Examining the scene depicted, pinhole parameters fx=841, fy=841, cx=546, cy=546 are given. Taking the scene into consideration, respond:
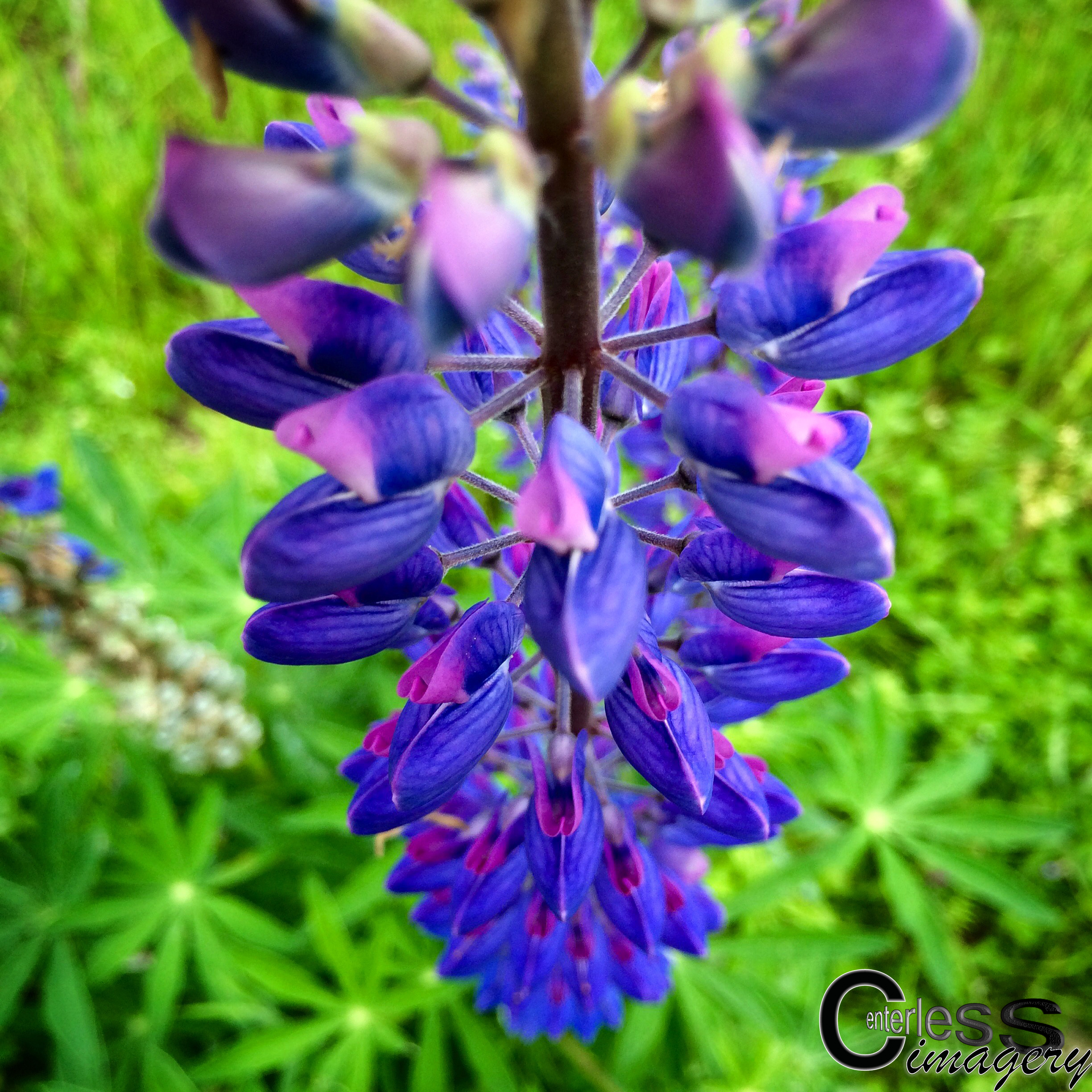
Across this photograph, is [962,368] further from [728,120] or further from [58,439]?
[58,439]

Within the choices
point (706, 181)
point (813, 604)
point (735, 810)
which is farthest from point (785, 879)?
point (706, 181)

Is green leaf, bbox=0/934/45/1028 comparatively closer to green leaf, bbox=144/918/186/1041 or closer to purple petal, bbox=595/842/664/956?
green leaf, bbox=144/918/186/1041

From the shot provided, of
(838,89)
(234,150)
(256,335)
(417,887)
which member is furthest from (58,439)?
(838,89)

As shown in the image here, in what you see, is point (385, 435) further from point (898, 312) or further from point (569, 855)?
point (569, 855)

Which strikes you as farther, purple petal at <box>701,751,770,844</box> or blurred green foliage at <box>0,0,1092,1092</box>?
blurred green foliage at <box>0,0,1092,1092</box>

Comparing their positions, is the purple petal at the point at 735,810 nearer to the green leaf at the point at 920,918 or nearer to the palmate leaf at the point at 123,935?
the green leaf at the point at 920,918

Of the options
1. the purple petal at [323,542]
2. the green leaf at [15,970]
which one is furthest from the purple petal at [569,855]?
the green leaf at [15,970]

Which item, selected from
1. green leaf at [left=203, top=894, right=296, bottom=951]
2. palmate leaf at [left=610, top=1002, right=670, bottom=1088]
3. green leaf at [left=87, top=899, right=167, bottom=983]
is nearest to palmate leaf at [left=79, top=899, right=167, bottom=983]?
green leaf at [left=87, top=899, right=167, bottom=983]
